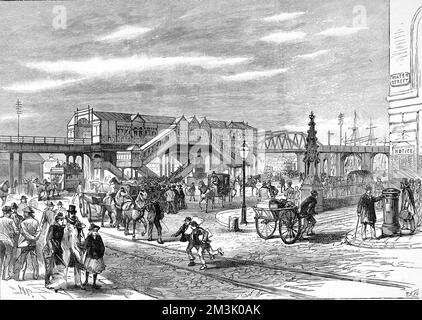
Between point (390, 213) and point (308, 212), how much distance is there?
59.3 inches

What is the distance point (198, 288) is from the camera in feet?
25.7

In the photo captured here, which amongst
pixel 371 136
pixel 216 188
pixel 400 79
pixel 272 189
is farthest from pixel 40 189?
pixel 400 79

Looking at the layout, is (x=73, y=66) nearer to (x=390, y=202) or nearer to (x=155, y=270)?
(x=155, y=270)

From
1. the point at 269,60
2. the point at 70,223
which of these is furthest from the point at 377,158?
the point at 70,223

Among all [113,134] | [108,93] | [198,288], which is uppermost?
[108,93]

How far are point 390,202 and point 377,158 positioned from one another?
86 centimetres

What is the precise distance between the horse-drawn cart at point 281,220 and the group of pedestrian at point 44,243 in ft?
9.53

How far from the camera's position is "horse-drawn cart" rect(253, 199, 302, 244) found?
8.36 m

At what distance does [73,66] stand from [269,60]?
3.64 m

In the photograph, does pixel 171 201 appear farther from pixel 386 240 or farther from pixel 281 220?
pixel 386 240

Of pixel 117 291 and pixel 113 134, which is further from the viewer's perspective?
pixel 113 134

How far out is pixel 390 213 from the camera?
8.44 meters

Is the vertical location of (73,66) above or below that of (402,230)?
above
